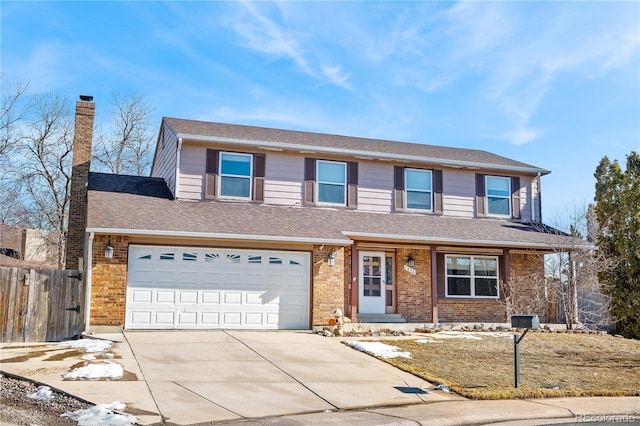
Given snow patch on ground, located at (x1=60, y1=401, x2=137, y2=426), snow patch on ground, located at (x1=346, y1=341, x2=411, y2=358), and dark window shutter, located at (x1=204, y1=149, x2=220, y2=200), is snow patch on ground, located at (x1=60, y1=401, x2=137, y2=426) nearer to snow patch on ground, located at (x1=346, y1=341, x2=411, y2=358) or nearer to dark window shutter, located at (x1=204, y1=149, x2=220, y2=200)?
snow patch on ground, located at (x1=346, y1=341, x2=411, y2=358)

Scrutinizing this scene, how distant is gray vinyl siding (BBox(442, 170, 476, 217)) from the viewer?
64.2 ft

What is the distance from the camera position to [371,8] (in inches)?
531

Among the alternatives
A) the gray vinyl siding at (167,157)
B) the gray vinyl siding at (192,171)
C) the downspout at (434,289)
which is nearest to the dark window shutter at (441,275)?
the downspout at (434,289)

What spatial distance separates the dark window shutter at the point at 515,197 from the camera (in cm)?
2033

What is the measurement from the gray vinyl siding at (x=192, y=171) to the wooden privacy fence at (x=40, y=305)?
3.75 m

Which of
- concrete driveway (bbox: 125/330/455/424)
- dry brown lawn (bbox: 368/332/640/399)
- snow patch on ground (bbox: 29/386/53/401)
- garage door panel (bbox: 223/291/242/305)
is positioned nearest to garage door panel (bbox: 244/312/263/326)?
garage door panel (bbox: 223/291/242/305)

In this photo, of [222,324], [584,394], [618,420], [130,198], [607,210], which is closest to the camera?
[618,420]

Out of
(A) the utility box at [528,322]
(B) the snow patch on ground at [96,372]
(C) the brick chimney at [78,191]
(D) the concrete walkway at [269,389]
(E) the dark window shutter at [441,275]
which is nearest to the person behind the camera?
(D) the concrete walkway at [269,389]

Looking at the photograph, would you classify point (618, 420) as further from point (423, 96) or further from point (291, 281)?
point (423, 96)

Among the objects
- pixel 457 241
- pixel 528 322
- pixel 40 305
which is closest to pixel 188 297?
pixel 40 305

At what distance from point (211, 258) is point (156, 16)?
6.02 metres

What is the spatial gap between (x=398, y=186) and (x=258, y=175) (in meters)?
4.67

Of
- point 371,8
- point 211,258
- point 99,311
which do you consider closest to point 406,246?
point 211,258

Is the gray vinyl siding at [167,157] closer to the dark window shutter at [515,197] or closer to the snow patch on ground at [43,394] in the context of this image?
the snow patch on ground at [43,394]
